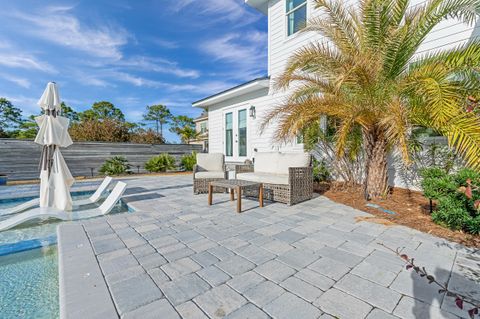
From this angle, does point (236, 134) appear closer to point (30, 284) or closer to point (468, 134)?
point (468, 134)

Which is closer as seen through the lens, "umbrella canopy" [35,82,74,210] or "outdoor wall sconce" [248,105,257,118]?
"umbrella canopy" [35,82,74,210]

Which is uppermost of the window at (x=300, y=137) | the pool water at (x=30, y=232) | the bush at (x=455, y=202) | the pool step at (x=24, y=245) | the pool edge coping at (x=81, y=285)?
the window at (x=300, y=137)

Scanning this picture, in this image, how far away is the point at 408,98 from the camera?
3791 millimetres

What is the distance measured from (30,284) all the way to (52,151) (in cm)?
276

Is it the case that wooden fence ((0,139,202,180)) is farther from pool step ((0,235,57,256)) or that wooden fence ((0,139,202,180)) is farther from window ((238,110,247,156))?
pool step ((0,235,57,256))

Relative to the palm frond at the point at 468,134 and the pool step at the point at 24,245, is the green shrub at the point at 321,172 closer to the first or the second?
the palm frond at the point at 468,134

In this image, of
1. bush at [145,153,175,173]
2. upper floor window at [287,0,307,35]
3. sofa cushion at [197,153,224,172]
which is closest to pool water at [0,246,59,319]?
sofa cushion at [197,153,224,172]

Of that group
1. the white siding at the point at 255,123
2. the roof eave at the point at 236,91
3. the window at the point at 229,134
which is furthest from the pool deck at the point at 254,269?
the window at the point at 229,134

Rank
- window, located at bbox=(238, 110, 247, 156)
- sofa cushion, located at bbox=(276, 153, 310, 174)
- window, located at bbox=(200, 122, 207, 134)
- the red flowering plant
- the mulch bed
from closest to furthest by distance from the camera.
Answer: the red flowering plant, the mulch bed, sofa cushion, located at bbox=(276, 153, 310, 174), window, located at bbox=(238, 110, 247, 156), window, located at bbox=(200, 122, 207, 134)

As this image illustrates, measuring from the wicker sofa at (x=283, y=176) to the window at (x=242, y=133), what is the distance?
3503mm

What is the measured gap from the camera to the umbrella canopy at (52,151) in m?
3.78

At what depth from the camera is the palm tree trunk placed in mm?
4395

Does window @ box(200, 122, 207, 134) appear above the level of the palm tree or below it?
above

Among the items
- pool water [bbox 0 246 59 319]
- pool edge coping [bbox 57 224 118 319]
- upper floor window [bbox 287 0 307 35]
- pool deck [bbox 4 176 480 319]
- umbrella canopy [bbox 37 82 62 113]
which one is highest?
upper floor window [bbox 287 0 307 35]
